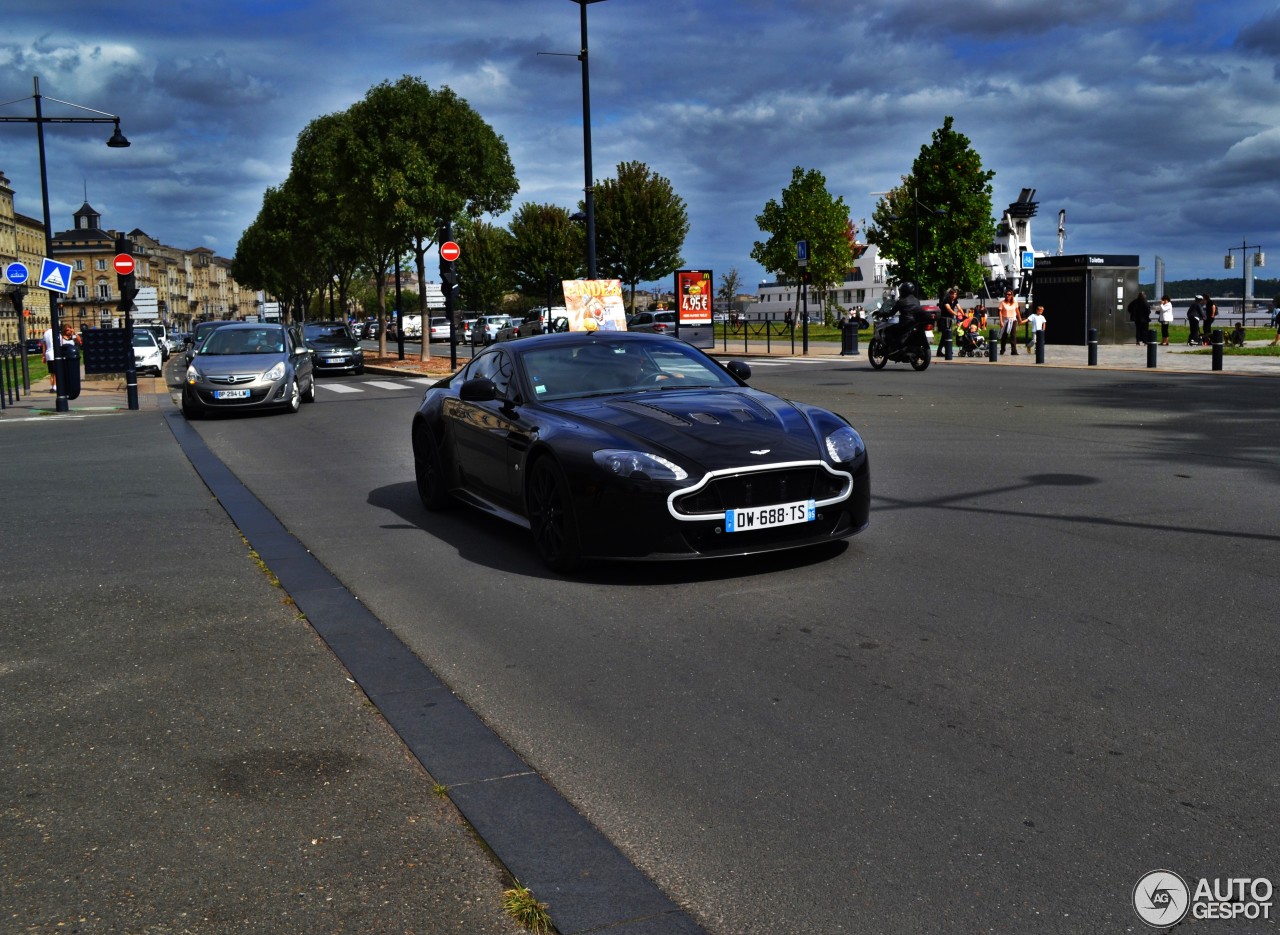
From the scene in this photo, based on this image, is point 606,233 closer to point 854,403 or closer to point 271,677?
point 854,403

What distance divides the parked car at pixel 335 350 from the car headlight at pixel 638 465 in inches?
1113

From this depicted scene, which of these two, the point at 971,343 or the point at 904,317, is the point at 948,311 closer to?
the point at 971,343

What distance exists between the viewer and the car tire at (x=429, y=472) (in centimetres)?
924

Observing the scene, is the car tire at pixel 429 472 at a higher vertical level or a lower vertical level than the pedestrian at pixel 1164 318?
lower

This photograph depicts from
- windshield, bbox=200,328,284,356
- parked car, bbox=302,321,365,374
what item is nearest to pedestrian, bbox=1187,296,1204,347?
parked car, bbox=302,321,365,374

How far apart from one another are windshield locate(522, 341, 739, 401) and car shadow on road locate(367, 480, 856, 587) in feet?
3.34

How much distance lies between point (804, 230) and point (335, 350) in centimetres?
4192

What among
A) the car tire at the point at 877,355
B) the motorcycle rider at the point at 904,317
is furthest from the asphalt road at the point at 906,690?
the car tire at the point at 877,355

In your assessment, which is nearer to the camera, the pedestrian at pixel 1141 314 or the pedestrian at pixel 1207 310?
the pedestrian at pixel 1141 314

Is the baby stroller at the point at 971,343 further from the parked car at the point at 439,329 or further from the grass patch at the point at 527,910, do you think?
the parked car at the point at 439,329

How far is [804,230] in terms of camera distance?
71562 mm

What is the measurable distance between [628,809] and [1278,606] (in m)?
3.62

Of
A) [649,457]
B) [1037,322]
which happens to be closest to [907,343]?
[1037,322]

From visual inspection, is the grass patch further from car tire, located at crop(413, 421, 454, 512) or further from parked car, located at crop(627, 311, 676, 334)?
parked car, located at crop(627, 311, 676, 334)
